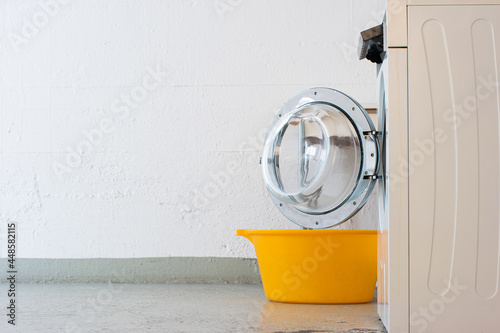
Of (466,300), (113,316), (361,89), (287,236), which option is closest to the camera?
(466,300)

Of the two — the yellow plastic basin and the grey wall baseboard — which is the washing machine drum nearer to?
the yellow plastic basin

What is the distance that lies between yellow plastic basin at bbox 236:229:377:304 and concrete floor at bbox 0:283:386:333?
56mm

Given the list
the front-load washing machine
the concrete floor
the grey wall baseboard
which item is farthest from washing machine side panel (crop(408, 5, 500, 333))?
the grey wall baseboard

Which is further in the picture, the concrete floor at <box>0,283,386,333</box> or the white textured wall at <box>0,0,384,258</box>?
the white textured wall at <box>0,0,384,258</box>

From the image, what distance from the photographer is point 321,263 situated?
202cm

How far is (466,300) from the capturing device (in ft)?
4.45

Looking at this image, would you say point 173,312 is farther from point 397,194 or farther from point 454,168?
point 454,168

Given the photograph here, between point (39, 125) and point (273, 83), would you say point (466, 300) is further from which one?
point (39, 125)

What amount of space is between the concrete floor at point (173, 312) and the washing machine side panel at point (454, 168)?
0.27 metres

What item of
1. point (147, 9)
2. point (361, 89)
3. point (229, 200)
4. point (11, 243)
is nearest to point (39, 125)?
point (11, 243)

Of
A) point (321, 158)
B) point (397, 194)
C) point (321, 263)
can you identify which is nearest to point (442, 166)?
point (397, 194)

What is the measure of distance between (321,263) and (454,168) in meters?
0.78

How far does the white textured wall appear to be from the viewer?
2.72m

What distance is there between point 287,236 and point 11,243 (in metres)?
1.59
